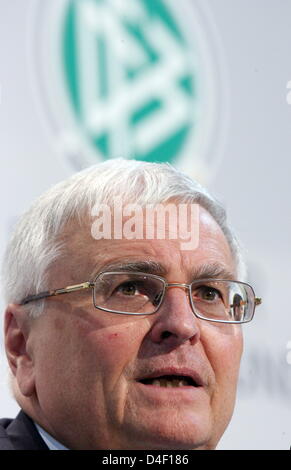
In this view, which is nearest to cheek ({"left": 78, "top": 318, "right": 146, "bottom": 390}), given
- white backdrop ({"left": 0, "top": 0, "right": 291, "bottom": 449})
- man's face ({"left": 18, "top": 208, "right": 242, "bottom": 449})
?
man's face ({"left": 18, "top": 208, "right": 242, "bottom": 449})

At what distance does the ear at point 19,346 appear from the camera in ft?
4.53

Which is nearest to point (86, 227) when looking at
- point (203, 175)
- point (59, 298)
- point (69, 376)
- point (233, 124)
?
point (59, 298)

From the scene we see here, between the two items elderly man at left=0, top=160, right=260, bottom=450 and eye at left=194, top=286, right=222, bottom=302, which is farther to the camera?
eye at left=194, top=286, right=222, bottom=302

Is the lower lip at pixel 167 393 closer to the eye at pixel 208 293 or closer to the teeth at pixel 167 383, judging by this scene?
the teeth at pixel 167 383

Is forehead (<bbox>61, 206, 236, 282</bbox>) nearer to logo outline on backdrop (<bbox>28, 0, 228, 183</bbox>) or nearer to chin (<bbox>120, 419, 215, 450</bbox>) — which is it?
chin (<bbox>120, 419, 215, 450</bbox>)

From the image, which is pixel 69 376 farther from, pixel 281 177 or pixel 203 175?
pixel 281 177

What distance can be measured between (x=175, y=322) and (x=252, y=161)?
1.01 m

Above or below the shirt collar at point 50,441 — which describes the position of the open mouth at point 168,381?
above

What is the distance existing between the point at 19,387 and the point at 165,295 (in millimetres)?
365

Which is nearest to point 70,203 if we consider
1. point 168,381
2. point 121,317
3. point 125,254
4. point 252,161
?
point 125,254

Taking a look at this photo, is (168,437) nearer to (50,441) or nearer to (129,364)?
(129,364)

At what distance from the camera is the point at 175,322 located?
4.11 ft

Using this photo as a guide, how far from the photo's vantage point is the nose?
1.25 m

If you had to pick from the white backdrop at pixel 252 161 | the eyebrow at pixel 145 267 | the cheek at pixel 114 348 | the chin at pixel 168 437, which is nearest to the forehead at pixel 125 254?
the eyebrow at pixel 145 267
